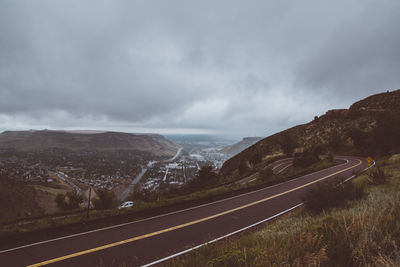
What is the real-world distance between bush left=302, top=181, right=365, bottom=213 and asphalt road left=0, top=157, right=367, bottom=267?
1.84 meters

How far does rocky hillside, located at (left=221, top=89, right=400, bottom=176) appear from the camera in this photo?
4322 cm

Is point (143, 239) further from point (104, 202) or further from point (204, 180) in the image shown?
point (204, 180)

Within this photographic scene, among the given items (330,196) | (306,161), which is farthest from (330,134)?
(330,196)

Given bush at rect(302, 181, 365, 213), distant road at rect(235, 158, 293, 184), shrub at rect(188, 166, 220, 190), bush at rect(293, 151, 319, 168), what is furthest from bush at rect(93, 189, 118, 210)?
bush at rect(293, 151, 319, 168)

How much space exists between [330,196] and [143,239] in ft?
27.1

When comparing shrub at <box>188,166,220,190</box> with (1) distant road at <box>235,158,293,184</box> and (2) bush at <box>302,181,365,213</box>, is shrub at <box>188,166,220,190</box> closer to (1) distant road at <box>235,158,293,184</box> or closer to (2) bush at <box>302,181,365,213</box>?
(1) distant road at <box>235,158,293,184</box>

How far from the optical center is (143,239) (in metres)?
6.27

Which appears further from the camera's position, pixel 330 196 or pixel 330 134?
pixel 330 134

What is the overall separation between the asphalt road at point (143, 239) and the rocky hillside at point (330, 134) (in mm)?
30146

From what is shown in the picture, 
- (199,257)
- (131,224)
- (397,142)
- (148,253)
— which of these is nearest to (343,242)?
(199,257)

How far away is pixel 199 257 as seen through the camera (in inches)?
146

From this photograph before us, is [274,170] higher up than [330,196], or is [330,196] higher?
[330,196]

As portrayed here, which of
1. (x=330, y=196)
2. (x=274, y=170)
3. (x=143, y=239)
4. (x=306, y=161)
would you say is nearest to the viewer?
(x=143, y=239)

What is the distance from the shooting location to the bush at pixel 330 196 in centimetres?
772
